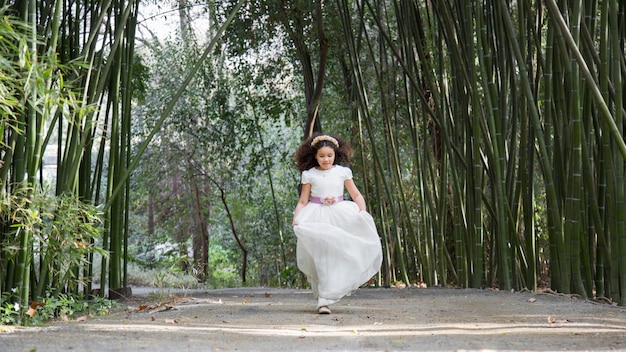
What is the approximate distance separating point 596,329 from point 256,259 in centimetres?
775

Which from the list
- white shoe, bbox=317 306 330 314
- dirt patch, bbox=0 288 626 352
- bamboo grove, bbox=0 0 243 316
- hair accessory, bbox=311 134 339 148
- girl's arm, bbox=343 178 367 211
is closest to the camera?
dirt patch, bbox=0 288 626 352

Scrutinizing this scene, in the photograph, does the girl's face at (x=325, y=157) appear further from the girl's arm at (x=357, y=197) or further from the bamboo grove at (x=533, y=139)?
the bamboo grove at (x=533, y=139)

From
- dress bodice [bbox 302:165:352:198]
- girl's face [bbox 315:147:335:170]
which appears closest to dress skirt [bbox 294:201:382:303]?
dress bodice [bbox 302:165:352:198]

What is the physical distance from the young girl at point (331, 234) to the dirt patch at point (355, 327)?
0.50 ft

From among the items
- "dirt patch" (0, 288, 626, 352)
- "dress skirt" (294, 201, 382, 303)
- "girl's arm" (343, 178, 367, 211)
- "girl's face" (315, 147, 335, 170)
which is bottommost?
"dirt patch" (0, 288, 626, 352)

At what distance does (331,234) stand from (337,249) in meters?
0.07

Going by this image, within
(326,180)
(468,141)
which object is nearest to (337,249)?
(326,180)

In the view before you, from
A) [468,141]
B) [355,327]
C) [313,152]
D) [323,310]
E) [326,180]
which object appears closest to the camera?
[355,327]

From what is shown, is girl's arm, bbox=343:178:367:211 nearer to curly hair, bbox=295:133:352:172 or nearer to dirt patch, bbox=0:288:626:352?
curly hair, bbox=295:133:352:172

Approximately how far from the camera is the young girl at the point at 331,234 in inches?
136

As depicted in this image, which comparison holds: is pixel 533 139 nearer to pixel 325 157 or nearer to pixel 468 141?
pixel 468 141

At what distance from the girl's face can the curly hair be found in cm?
3

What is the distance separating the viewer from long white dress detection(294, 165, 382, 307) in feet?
11.3

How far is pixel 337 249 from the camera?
3.48 metres
